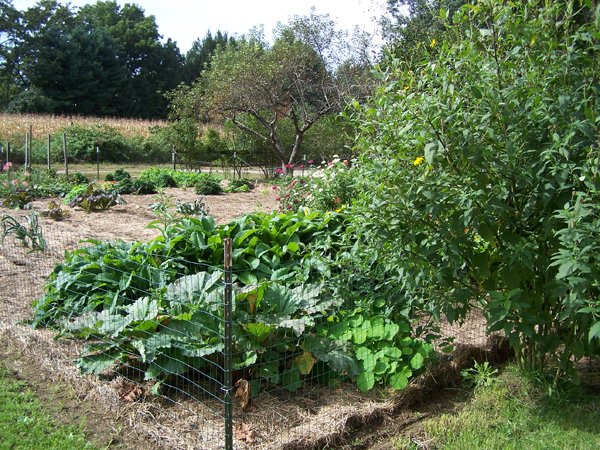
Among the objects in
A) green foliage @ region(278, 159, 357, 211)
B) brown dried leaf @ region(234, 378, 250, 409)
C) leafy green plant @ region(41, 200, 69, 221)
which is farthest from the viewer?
leafy green plant @ region(41, 200, 69, 221)

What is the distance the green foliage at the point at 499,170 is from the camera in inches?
125

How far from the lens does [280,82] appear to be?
69.9 feet

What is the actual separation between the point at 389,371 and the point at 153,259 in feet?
6.94

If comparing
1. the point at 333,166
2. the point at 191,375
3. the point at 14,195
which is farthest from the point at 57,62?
the point at 191,375

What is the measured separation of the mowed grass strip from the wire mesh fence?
317 mm

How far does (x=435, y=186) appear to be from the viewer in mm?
3371

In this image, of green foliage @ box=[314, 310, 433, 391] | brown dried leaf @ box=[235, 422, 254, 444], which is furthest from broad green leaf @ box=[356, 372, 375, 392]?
brown dried leaf @ box=[235, 422, 254, 444]

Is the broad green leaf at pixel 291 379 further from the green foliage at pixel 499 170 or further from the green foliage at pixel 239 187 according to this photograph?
the green foliage at pixel 239 187

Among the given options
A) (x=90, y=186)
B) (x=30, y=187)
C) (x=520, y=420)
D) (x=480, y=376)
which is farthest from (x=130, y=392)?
(x=30, y=187)

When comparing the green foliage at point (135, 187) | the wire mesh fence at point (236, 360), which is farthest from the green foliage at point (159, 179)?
the wire mesh fence at point (236, 360)

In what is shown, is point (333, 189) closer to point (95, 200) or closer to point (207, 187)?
point (95, 200)

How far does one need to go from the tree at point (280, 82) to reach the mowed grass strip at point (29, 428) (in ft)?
56.7

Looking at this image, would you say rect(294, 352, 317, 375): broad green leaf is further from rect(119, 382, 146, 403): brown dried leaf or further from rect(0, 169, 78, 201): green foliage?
rect(0, 169, 78, 201): green foliage

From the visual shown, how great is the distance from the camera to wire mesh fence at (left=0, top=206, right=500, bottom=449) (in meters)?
3.56
